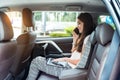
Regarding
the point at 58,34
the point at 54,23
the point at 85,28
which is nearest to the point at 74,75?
the point at 85,28

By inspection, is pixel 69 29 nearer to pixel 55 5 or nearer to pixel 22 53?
pixel 55 5

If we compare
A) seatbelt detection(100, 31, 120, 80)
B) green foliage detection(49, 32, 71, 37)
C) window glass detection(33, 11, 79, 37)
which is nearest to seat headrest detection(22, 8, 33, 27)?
window glass detection(33, 11, 79, 37)

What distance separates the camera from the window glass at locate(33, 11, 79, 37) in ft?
13.4

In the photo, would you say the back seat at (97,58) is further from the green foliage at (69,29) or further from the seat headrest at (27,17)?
the green foliage at (69,29)

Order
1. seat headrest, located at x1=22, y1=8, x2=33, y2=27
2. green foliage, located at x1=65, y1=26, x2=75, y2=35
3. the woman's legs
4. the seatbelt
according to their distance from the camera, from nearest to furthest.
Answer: the seatbelt < the woman's legs < seat headrest, located at x1=22, y1=8, x2=33, y2=27 < green foliage, located at x1=65, y1=26, x2=75, y2=35

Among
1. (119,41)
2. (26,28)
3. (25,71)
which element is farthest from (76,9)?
(119,41)

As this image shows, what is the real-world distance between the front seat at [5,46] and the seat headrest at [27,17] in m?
0.81

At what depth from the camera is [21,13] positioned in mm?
3867

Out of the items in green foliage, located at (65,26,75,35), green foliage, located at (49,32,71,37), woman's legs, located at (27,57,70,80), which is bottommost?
woman's legs, located at (27,57,70,80)

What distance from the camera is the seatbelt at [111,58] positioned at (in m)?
1.79

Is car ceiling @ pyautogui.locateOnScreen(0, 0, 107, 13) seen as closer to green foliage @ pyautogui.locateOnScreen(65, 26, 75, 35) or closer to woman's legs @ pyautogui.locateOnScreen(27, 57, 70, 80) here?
green foliage @ pyautogui.locateOnScreen(65, 26, 75, 35)

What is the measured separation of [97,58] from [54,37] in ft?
6.68

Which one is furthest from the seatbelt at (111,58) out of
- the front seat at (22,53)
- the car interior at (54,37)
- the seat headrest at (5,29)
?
the front seat at (22,53)

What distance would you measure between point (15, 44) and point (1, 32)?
34cm
